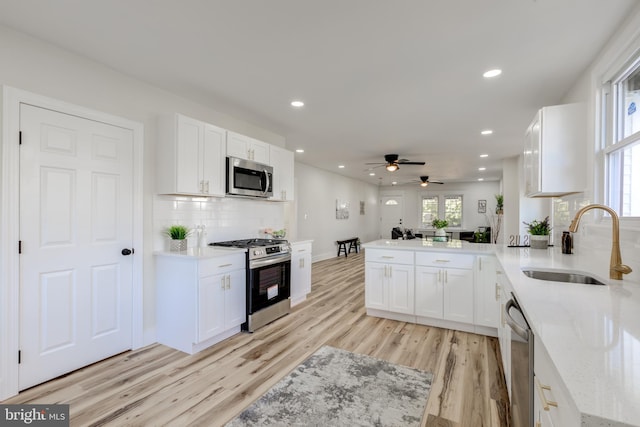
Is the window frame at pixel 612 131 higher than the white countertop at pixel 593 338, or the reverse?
the window frame at pixel 612 131

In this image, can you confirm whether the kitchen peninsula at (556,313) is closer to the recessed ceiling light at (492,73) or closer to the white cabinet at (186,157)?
the recessed ceiling light at (492,73)

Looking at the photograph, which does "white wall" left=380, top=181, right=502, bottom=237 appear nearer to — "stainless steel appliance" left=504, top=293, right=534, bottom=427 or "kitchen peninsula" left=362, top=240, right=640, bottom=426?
"kitchen peninsula" left=362, top=240, right=640, bottom=426

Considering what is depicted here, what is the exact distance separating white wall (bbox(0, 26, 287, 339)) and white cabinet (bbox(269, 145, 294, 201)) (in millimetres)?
356

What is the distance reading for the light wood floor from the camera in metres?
1.98

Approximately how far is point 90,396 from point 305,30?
9.75ft

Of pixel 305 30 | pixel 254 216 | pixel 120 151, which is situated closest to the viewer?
pixel 305 30

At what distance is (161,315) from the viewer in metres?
3.04

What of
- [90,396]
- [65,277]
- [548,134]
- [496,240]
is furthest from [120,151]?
[496,240]

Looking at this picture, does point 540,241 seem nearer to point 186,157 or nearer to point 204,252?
point 204,252

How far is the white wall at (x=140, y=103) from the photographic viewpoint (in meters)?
2.21

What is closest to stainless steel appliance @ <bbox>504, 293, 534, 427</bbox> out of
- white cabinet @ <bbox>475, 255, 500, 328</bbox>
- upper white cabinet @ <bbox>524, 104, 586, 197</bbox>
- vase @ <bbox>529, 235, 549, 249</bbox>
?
upper white cabinet @ <bbox>524, 104, 586, 197</bbox>

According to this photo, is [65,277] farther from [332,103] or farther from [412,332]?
[412,332]

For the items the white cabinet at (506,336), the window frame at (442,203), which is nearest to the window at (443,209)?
the window frame at (442,203)

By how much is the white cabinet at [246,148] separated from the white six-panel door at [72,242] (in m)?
1.03
